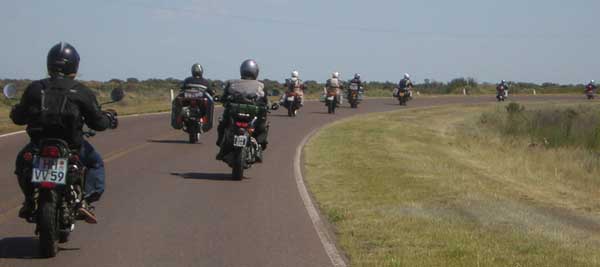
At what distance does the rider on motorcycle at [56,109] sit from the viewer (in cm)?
905

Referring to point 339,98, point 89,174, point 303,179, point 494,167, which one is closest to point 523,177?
point 494,167

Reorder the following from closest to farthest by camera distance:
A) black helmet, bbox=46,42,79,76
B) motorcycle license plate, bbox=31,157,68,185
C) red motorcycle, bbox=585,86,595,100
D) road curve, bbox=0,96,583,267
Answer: motorcycle license plate, bbox=31,157,68,185 < black helmet, bbox=46,42,79,76 < road curve, bbox=0,96,583,267 < red motorcycle, bbox=585,86,595,100

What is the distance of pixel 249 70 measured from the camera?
665 inches

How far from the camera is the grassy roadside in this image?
10180mm

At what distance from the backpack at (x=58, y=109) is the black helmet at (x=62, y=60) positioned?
0.22 metres

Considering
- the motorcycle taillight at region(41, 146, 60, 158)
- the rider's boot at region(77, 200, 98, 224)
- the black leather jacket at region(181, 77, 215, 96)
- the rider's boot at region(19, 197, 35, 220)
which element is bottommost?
the rider's boot at region(77, 200, 98, 224)

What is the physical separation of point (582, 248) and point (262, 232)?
3.53 m

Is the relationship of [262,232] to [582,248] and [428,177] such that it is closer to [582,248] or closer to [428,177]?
[582,248]

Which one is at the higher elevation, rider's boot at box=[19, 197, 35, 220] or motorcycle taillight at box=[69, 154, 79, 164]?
motorcycle taillight at box=[69, 154, 79, 164]

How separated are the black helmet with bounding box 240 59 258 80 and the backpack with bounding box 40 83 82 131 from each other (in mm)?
7824

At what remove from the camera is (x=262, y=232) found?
11.0 metres

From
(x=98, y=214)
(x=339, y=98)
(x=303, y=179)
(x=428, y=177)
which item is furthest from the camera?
(x=339, y=98)

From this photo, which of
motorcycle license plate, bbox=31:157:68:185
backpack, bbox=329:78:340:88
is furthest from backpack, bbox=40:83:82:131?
backpack, bbox=329:78:340:88

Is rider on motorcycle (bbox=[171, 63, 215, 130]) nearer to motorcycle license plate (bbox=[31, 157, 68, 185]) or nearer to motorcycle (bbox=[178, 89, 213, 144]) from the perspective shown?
motorcycle (bbox=[178, 89, 213, 144])
